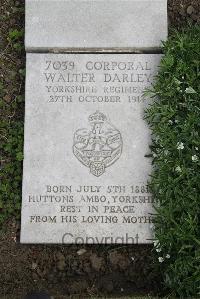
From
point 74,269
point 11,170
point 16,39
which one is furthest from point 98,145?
point 16,39

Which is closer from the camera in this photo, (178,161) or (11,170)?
(178,161)

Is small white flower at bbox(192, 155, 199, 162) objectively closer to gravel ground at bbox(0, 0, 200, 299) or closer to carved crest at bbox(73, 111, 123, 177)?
carved crest at bbox(73, 111, 123, 177)

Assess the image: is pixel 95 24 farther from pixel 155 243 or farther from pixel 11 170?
pixel 155 243

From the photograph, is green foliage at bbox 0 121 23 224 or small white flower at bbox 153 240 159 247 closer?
small white flower at bbox 153 240 159 247

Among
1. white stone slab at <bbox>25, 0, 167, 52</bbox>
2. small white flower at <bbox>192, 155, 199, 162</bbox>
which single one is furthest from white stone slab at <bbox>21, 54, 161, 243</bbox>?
small white flower at <bbox>192, 155, 199, 162</bbox>

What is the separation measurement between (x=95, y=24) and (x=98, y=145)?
1.06 m

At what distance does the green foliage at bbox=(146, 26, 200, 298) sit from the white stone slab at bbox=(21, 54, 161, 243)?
149 mm

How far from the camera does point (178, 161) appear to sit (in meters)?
4.14

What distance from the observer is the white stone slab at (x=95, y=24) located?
4.50 metres

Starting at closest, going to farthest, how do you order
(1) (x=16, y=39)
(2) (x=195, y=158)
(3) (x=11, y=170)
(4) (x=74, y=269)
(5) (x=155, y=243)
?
1. (2) (x=195, y=158)
2. (5) (x=155, y=243)
3. (4) (x=74, y=269)
4. (3) (x=11, y=170)
5. (1) (x=16, y=39)

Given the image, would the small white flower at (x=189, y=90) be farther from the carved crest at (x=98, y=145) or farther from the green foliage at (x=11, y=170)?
the green foliage at (x=11, y=170)

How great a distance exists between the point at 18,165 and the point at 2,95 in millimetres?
681

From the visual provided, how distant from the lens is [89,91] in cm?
446

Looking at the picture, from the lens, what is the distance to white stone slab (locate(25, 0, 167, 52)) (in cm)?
450
